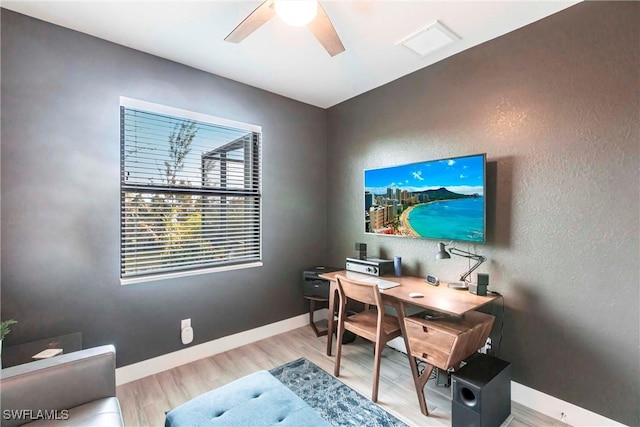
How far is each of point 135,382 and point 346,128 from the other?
3.12m

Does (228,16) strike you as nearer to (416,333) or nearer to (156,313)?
(156,313)

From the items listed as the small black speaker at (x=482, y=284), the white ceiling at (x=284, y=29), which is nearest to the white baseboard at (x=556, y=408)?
the small black speaker at (x=482, y=284)

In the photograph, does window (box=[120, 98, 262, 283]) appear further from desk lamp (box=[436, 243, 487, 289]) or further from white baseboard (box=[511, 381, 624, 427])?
white baseboard (box=[511, 381, 624, 427])

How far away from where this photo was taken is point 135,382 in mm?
2254

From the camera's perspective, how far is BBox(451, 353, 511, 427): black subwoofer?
164 cm

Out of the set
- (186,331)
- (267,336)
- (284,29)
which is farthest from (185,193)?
(267,336)

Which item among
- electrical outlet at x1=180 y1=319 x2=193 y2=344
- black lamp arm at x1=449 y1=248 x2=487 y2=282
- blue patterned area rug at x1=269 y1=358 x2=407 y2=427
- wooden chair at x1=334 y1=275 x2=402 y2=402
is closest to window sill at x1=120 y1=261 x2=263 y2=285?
electrical outlet at x1=180 y1=319 x2=193 y2=344

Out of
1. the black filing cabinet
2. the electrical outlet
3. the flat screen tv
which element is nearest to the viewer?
the flat screen tv

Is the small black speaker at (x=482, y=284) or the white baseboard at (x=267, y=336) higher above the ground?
the small black speaker at (x=482, y=284)

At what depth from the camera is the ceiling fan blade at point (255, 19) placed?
1.47 meters

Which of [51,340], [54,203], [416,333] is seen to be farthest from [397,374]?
[54,203]

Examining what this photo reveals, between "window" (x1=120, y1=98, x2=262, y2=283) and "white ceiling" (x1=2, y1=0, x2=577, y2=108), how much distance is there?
0.50m

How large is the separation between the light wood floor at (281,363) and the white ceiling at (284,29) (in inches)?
103

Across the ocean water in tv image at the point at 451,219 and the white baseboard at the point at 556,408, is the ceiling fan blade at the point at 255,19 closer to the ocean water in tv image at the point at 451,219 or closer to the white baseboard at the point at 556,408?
the ocean water in tv image at the point at 451,219
